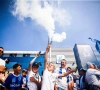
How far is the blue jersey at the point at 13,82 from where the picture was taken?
195 centimetres

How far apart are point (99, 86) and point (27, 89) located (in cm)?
101

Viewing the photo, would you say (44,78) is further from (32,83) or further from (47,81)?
(32,83)

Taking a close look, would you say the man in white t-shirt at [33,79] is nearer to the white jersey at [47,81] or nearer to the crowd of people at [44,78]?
the crowd of people at [44,78]

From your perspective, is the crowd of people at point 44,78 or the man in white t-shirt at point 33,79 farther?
the man in white t-shirt at point 33,79

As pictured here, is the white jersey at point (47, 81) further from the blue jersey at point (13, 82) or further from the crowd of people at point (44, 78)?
the blue jersey at point (13, 82)

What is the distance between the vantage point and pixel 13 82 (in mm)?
1970

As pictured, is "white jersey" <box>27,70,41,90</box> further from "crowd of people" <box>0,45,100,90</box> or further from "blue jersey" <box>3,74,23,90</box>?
"blue jersey" <box>3,74,23,90</box>

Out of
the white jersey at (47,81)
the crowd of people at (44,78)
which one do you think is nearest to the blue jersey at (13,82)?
the crowd of people at (44,78)

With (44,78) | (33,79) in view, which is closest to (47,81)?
(44,78)

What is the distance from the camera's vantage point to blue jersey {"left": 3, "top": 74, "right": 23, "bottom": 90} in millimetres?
1945

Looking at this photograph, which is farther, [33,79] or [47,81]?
[33,79]

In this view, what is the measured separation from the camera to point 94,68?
2.35 m

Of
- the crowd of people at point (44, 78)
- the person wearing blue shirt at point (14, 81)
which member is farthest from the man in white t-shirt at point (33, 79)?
the person wearing blue shirt at point (14, 81)

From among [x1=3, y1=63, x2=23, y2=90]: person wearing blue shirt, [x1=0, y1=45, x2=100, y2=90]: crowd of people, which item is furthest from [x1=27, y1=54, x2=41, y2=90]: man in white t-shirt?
[x1=3, y1=63, x2=23, y2=90]: person wearing blue shirt
